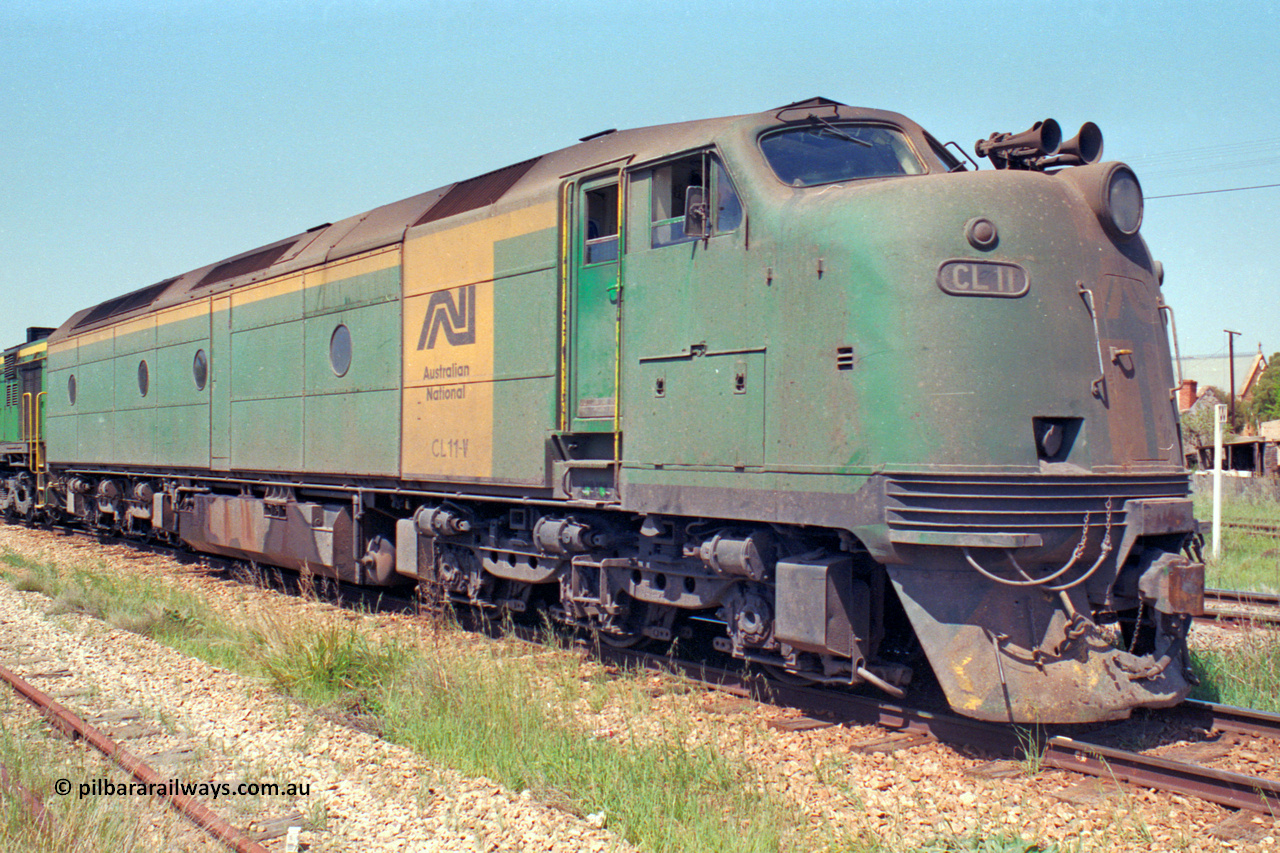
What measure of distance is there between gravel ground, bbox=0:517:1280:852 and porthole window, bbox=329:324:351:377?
392cm

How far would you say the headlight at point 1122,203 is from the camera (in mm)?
5918

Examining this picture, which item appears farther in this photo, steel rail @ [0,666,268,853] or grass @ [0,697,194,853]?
steel rail @ [0,666,268,853]

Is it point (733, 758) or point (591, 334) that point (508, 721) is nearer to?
point (733, 758)

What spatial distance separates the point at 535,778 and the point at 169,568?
11.0 meters

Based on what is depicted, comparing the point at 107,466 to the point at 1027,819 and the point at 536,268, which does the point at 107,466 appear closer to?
the point at 536,268

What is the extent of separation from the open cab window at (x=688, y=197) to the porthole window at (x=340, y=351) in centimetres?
458

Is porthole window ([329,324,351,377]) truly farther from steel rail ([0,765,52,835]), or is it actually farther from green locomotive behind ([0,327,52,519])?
green locomotive behind ([0,327,52,519])

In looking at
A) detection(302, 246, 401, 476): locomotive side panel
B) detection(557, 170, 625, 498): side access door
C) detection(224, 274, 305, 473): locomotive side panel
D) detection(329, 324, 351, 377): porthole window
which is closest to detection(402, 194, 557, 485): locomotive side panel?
detection(557, 170, 625, 498): side access door

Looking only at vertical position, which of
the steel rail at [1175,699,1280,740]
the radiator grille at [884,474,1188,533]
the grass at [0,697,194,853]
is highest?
the radiator grille at [884,474,1188,533]

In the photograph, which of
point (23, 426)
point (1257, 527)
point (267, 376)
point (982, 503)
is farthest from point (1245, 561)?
point (23, 426)

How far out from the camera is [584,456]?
7.61m

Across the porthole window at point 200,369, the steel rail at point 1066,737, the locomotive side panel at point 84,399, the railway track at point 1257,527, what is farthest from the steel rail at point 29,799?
the railway track at point 1257,527

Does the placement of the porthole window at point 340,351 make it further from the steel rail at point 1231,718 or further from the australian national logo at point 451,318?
the steel rail at point 1231,718

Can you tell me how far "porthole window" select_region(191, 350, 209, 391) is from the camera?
1334 cm
